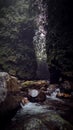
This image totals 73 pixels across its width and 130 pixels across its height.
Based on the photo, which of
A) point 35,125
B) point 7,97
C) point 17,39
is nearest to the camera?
point 35,125

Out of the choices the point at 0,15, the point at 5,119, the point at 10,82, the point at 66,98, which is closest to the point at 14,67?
the point at 0,15

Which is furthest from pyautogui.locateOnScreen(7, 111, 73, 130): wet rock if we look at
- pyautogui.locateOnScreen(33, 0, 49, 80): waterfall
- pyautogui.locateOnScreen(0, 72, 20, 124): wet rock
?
pyautogui.locateOnScreen(33, 0, 49, 80): waterfall

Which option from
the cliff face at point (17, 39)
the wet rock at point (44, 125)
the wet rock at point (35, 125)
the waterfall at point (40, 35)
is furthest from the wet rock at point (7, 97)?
the waterfall at point (40, 35)

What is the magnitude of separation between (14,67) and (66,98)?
6524 millimetres

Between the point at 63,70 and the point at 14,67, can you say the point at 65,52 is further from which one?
the point at 14,67

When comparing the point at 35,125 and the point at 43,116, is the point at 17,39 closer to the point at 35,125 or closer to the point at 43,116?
the point at 43,116

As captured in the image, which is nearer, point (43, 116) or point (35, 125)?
point (35, 125)

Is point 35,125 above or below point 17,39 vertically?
above

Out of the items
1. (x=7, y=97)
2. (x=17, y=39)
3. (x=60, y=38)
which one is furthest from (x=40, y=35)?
(x=7, y=97)

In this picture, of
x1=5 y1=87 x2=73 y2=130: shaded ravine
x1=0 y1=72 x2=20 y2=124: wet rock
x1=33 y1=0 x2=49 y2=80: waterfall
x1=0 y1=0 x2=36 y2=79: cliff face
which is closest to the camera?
x1=5 y1=87 x2=73 y2=130: shaded ravine

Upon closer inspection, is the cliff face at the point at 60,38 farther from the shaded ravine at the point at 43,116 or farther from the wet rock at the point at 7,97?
the wet rock at the point at 7,97

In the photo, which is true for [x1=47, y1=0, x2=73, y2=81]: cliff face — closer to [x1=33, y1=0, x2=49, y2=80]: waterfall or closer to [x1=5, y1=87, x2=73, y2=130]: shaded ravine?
[x1=33, y1=0, x2=49, y2=80]: waterfall

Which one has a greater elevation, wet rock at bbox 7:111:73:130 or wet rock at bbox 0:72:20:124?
wet rock at bbox 0:72:20:124

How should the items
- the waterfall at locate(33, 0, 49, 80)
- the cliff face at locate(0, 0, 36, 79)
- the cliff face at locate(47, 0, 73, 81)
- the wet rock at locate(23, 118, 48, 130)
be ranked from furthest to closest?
the cliff face at locate(0, 0, 36, 79)
the waterfall at locate(33, 0, 49, 80)
the cliff face at locate(47, 0, 73, 81)
the wet rock at locate(23, 118, 48, 130)
